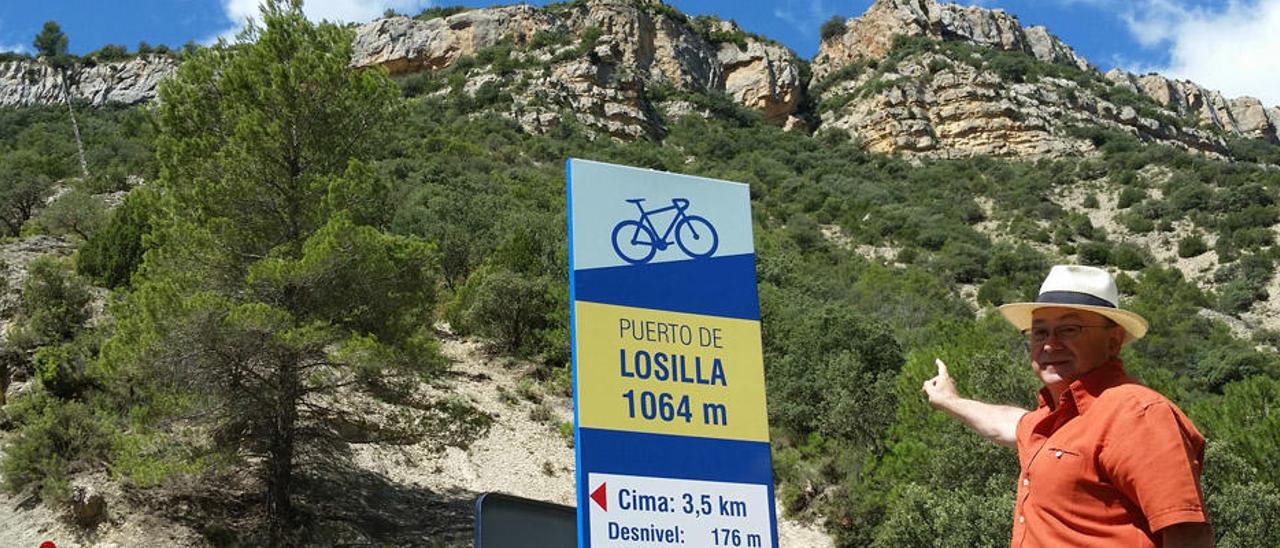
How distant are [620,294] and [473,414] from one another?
27.7 ft

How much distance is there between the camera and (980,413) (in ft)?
9.98

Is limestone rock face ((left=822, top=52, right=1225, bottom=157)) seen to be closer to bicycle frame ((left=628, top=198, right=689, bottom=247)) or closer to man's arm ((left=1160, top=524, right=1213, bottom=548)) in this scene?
bicycle frame ((left=628, top=198, right=689, bottom=247))

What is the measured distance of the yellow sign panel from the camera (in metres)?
4.13

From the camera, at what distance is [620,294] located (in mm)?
4320

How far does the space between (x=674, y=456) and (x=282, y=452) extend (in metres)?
8.31

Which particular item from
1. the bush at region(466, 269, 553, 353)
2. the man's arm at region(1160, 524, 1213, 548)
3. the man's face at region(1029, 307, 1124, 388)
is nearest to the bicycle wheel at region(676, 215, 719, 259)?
the man's face at region(1029, 307, 1124, 388)

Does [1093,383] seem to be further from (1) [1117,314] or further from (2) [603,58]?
(2) [603,58]

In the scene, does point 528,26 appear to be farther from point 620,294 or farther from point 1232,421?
point 620,294

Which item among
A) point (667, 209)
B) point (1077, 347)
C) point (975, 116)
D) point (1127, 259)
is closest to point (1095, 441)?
point (1077, 347)

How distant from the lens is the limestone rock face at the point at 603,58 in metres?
54.7

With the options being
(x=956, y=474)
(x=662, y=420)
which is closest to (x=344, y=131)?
(x=956, y=474)

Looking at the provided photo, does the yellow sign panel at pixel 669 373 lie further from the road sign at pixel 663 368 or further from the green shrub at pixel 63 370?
the green shrub at pixel 63 370

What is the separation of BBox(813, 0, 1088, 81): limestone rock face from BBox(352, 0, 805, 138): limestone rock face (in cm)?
324

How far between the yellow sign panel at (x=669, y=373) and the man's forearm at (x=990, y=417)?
137cm
